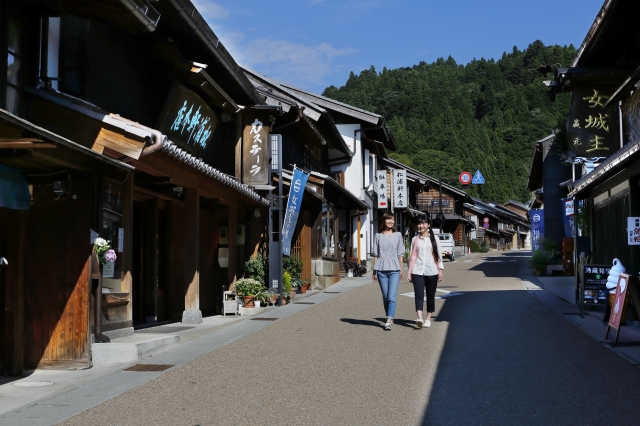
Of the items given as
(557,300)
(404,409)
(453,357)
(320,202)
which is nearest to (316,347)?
(453,357)

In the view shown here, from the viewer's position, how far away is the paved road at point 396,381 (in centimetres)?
583

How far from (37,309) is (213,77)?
24.5ft

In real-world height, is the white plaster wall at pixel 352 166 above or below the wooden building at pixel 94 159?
above

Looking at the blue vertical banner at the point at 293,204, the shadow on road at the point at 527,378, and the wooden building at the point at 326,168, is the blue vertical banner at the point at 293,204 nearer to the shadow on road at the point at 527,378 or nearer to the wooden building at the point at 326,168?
the wooden building at the point at 326,168

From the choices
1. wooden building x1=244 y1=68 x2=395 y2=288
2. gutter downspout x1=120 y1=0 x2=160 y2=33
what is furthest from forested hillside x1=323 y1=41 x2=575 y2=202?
gutter downspout x1=120 y1=0 x2=160 y2=33

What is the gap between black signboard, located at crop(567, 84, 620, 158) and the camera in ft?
49.6

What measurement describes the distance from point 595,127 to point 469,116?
94.9 m

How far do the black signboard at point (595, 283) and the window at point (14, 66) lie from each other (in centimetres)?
983

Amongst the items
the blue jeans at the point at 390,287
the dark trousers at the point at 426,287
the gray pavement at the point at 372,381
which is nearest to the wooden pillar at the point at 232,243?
the gray pavement at the point at 372,381

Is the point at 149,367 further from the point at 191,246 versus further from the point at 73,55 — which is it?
the point at 191,246

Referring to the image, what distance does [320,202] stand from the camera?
23516mm

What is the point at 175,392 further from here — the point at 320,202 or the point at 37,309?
the point at 320,202

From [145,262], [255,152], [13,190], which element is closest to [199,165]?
[145,262]

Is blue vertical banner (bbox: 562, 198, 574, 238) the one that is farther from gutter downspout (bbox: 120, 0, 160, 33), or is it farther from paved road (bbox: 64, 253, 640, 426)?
gutter downspout (bbox: 120, 0, 160, 33)
